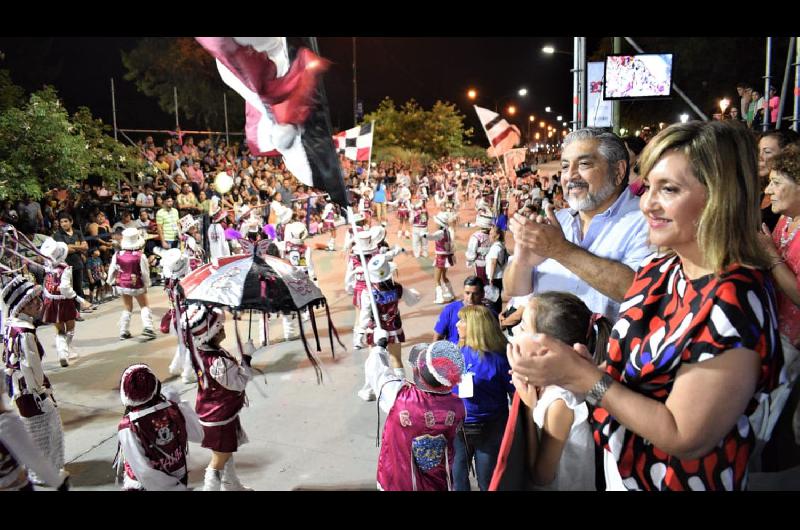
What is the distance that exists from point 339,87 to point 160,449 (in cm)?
4960

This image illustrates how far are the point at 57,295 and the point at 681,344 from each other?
8424 millimetres

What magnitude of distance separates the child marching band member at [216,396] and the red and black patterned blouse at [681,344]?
3.44m

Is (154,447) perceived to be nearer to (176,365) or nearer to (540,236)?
(540,236)

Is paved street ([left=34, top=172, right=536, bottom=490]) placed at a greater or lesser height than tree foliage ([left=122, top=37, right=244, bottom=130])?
lesser

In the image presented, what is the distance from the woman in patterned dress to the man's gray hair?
1.03 meters

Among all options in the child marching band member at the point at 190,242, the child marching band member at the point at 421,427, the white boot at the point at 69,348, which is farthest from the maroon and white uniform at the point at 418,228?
the child marching band member at the point at 421,427

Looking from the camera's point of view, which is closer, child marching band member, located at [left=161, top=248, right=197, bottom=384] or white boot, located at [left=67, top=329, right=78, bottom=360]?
child marching band member, located at [left=161, top=248, right=197, bottom=384]

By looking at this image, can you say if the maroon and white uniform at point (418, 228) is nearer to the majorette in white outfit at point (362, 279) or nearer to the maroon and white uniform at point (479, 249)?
the maroon and white uniform at point (479, 249)

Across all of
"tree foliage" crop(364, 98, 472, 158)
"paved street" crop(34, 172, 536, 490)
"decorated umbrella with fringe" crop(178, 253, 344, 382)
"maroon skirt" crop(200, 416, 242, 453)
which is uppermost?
"tree foliage" crop(364, 98, 472, 158)

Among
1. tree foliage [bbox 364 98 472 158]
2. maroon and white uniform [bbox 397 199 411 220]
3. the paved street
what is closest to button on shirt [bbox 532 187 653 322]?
the paved street

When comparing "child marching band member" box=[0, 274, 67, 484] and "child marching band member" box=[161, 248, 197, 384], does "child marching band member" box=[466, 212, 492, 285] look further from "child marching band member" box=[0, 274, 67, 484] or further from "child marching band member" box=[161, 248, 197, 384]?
"child marching band member" box=[0, 274, 67, 484]

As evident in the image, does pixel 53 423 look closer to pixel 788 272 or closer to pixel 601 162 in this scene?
pixel 601 162

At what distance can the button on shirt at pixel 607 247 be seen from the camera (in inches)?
104

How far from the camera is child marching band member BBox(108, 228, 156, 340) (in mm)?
9312
